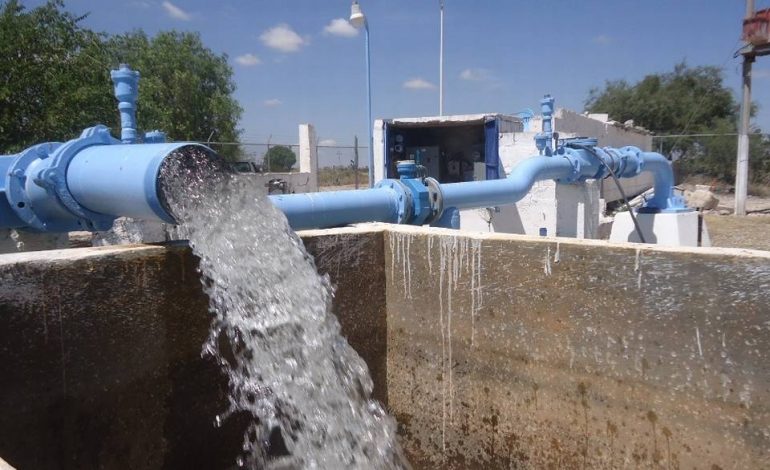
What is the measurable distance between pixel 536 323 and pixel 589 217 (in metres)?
6.45

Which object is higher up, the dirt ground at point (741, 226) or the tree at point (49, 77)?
the tree at point (49, 77)

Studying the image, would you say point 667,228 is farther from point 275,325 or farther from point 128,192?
point 128,192

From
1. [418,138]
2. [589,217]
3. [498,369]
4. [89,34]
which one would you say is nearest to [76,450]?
[498,369]

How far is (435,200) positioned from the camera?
4246 mm

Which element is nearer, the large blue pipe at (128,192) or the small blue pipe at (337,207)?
the large blue pipe at (128,192)

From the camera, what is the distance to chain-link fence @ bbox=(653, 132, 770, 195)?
22.0 m

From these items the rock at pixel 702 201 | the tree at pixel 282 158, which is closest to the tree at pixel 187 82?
the tree at pixel 282 158

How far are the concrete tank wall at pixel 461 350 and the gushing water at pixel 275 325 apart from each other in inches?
7.6

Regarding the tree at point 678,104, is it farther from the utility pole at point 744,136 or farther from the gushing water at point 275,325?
the gushing water at point 275,325

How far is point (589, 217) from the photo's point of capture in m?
8.72

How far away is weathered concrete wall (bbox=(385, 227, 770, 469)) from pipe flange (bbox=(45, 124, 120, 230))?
5.14 feet

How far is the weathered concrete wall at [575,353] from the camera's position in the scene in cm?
225

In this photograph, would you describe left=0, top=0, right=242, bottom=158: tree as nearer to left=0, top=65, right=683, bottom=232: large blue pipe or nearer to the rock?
left=0, top=65, right=683, bottom=232: large blue pipe

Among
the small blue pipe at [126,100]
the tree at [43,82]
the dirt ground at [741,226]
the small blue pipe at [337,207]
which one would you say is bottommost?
the dirt ground at [741,226]
